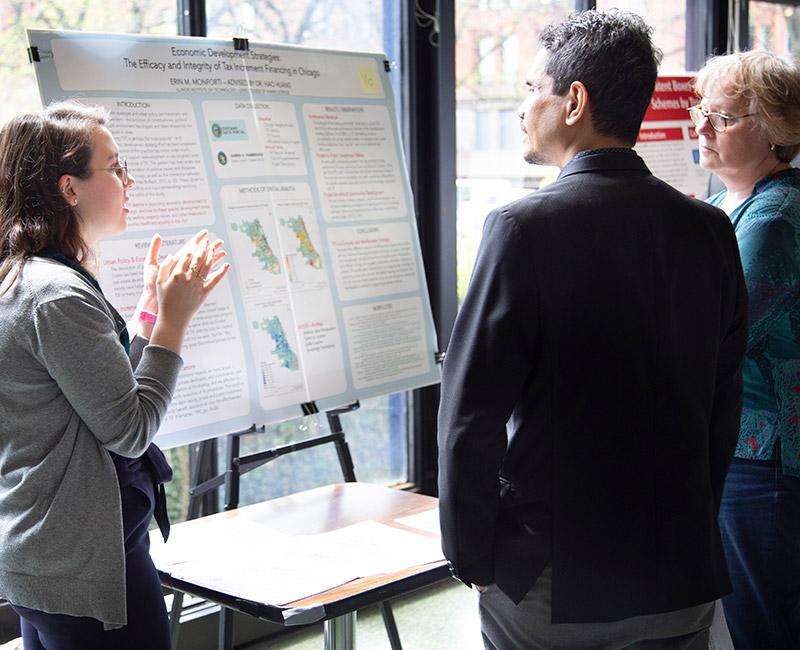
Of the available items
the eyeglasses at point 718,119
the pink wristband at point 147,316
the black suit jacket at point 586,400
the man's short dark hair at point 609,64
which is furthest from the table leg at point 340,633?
the eyeglasses at point 718,119

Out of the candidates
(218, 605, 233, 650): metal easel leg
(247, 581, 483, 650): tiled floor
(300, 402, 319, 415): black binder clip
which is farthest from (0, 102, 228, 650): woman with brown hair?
(247, 581, 483, 650): tiled floor

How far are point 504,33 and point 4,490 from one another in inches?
105

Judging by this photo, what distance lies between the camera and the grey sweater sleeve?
1.44 meters

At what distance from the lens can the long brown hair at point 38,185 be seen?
61.2 inches

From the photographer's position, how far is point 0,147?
1605 mm

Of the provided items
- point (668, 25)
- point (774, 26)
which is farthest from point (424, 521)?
point (774, 26)

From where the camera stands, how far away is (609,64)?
1320 mm

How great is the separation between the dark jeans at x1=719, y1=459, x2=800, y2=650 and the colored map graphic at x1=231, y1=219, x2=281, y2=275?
44.6 inches

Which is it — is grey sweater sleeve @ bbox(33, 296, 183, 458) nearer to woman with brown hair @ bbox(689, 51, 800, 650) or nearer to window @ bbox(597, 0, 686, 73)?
woman with brown hair @ bbox(689, 51, 800, 650)

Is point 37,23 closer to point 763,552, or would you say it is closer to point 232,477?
point 232,477

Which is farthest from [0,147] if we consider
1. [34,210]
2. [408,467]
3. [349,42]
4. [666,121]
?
[666,121]

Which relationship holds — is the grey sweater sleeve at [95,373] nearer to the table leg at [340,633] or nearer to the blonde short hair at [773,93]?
the table leg at [340,633]

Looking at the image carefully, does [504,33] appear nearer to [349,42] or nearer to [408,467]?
[349,42]

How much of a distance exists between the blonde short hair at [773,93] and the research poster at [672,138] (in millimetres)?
1472
